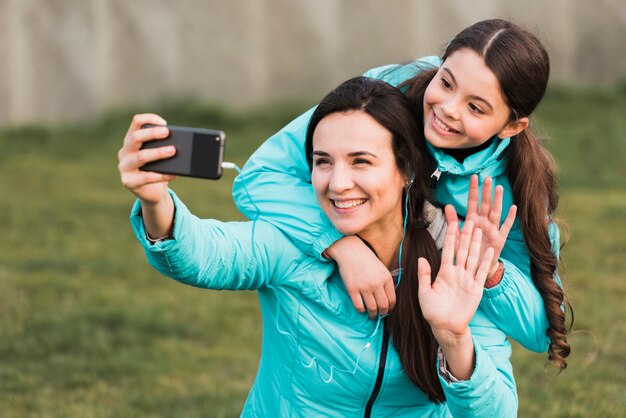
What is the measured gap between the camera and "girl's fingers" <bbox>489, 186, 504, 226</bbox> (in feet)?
10.3

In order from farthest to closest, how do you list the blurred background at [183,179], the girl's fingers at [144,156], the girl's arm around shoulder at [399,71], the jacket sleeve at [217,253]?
the blurred background at [183,179], the girl's arm around shoulder at [399,71], the jacket sleeve at [217,253], the girl's fingers at [144,156]

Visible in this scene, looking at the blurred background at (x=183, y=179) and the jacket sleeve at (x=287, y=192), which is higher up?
the jacket sleeve at (x=287, y=192)

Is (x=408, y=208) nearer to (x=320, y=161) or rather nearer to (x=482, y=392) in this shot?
(x=320, y=161)

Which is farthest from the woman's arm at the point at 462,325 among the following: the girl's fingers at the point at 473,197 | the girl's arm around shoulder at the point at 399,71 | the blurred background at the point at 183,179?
the blurred background at the point at 183,179

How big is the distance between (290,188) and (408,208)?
1.21 ft

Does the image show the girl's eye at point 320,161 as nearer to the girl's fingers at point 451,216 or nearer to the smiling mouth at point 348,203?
the smiling mouth at point 348,203

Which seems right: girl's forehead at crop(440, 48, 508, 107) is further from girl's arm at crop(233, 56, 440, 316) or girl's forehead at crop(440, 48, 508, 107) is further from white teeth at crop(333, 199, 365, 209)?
white teeth at crop(333, 199, 365, 209)

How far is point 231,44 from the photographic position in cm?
1010

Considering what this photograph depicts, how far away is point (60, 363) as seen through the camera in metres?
5.32

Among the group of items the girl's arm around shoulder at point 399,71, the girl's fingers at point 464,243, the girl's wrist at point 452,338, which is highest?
the girl's arm around shoulder at point 399,71

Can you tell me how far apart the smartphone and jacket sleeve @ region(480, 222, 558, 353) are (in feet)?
A: 3.13

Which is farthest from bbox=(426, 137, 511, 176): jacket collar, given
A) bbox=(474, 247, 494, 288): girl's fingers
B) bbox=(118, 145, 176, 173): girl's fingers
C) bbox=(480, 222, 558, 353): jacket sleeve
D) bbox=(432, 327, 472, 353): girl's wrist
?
bbox=(118, 145, 176, 173): girl's fingers

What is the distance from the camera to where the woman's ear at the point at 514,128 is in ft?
10.9

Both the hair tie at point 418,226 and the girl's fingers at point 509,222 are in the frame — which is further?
the hair tie at point 418,226
